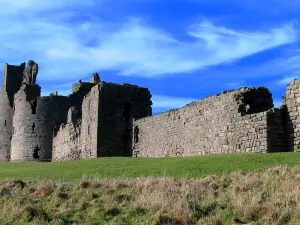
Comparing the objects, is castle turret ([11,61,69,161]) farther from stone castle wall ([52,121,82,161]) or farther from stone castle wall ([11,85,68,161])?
stone castle wall ([52,121,82,161])

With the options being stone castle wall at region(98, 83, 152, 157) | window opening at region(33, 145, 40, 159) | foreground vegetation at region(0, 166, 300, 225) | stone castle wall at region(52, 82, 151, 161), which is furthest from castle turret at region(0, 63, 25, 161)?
foreground vegetation at region(0, 166, 300, 225)

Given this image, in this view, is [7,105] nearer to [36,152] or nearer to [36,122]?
[36,122]

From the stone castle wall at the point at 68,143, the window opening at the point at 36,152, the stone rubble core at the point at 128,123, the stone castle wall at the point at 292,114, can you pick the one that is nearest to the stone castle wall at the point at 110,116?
the stone rubble core at the point at 128,123

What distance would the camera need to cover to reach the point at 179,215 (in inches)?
503

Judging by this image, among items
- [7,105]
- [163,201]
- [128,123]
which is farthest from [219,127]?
[7,105]

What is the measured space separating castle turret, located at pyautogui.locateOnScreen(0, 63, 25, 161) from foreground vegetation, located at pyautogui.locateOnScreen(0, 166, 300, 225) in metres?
42.5

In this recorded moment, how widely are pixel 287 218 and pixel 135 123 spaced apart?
93.0ft

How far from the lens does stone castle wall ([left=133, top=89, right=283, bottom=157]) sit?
84.6 feet

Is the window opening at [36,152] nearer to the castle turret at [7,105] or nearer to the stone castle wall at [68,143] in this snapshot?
the stone castle wall at [68,143]

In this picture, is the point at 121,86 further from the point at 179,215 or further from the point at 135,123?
the point at 179,215

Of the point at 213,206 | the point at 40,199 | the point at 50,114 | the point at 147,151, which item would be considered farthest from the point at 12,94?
the point at 213,206

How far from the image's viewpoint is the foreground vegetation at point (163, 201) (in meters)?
12.6

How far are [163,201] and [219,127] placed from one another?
52.4 feet

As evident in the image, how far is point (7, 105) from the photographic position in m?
59.6
